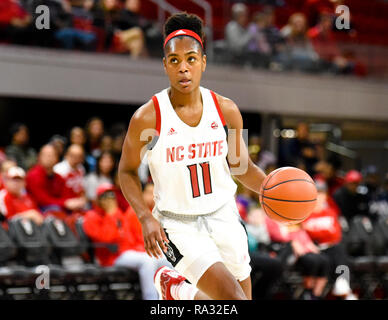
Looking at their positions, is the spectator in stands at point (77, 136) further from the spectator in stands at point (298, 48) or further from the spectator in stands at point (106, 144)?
the spectator in stands at point (298, 48)

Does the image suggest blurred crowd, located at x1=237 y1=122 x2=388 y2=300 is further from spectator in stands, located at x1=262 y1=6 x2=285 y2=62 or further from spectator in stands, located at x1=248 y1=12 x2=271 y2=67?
spectator in stands, located at x1=262 y1=6 x2=285 y2=62

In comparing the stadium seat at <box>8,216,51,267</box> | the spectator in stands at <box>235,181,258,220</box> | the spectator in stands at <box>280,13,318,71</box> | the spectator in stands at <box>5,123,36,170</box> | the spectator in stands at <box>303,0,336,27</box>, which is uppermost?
the spectator in stands at <box>303,0,336,27</box>

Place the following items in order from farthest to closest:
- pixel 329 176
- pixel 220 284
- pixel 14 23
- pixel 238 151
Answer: pixel 329 176 → pixel 14 23 → pixel 238 151 → pixel 220 284

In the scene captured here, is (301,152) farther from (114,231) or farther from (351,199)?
(114,231)

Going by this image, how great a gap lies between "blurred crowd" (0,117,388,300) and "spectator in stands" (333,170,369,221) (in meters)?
0.31

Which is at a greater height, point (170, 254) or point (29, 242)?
point (170, 254)

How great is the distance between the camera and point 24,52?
9.56 meters

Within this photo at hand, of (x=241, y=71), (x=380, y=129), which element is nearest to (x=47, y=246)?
(x=241, y=71)

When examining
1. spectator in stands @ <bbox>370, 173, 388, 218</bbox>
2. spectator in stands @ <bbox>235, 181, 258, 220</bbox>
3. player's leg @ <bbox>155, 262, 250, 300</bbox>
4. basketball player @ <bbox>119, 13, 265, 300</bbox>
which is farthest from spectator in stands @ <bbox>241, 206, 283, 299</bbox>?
spectator in stands @ <bbox>370, 173, 388, 218</bbox>

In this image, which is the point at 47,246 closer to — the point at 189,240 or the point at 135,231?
the point at 135,231

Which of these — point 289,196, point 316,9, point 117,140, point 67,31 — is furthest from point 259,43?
point 289,196

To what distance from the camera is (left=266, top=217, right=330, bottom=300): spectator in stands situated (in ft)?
25.1

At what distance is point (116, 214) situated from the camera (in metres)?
7.22

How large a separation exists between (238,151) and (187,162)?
0.43 m
